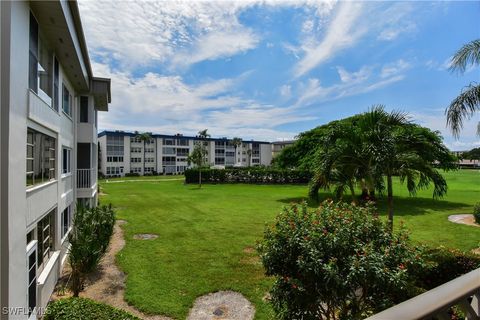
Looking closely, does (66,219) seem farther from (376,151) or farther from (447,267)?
(447,267)

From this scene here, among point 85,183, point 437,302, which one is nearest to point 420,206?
point 85,183

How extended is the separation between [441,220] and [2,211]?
2065cm

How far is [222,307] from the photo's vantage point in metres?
7.58

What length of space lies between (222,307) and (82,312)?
11.1 feet

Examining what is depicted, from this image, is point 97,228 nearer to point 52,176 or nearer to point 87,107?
point 52,176

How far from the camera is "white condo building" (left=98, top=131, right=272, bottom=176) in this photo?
67.1m

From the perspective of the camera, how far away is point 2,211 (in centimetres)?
461

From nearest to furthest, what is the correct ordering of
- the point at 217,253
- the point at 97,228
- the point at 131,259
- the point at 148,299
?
the point at 148,299
the point at 97,228
the point at 131,259
the point at 217,253

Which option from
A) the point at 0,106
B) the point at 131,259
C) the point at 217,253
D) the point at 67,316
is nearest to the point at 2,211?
the point at 0,106

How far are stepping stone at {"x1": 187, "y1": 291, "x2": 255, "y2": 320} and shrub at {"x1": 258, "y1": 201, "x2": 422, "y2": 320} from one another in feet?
6.58

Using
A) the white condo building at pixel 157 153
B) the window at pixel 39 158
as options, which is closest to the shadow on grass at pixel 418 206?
the window at pixel 39 158

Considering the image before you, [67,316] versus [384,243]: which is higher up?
[384,243]

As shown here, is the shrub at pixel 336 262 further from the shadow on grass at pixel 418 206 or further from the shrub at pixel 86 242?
the shadow on grass at pixel 418 206

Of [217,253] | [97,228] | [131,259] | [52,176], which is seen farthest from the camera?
[217,253]
